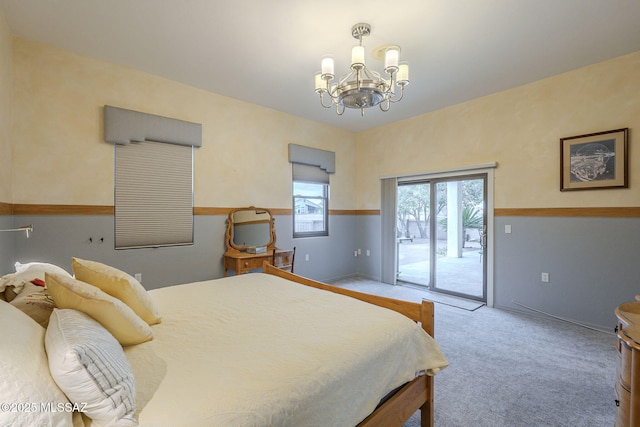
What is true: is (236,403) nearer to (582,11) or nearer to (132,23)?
(132,23)

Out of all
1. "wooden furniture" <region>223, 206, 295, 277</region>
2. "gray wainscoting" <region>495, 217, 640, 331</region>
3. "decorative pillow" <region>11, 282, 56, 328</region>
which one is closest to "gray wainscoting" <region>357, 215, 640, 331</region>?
"gray wainscoting" <region>495, 217, 640, 331</region>

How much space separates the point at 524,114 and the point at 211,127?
13.5 ft

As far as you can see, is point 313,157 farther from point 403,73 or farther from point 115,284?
point 115,284

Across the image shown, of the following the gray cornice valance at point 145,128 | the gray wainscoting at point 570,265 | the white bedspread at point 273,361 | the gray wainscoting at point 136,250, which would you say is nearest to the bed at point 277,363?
the white bedspread at point 273,361

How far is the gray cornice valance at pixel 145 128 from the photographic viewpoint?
305 centimetres

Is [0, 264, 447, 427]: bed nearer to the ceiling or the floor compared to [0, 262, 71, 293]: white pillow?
nearer to the floor

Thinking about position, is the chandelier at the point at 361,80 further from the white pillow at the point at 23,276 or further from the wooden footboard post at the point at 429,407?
the white pillow at the point at 23,276

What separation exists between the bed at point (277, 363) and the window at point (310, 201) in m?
2.88

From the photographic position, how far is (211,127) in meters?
3.83

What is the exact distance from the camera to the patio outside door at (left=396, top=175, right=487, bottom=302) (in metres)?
4.11

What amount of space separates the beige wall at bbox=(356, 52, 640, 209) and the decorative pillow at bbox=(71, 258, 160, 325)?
416 cm

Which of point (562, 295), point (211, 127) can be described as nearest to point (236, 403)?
point (211, 127)

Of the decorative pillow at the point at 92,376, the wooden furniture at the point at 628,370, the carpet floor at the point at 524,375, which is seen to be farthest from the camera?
the carpet floor at the point at 524,375

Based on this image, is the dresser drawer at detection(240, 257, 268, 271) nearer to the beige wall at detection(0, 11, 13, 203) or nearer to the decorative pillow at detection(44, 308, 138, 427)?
the beige wall at detection(0, 11, 13, 203)
